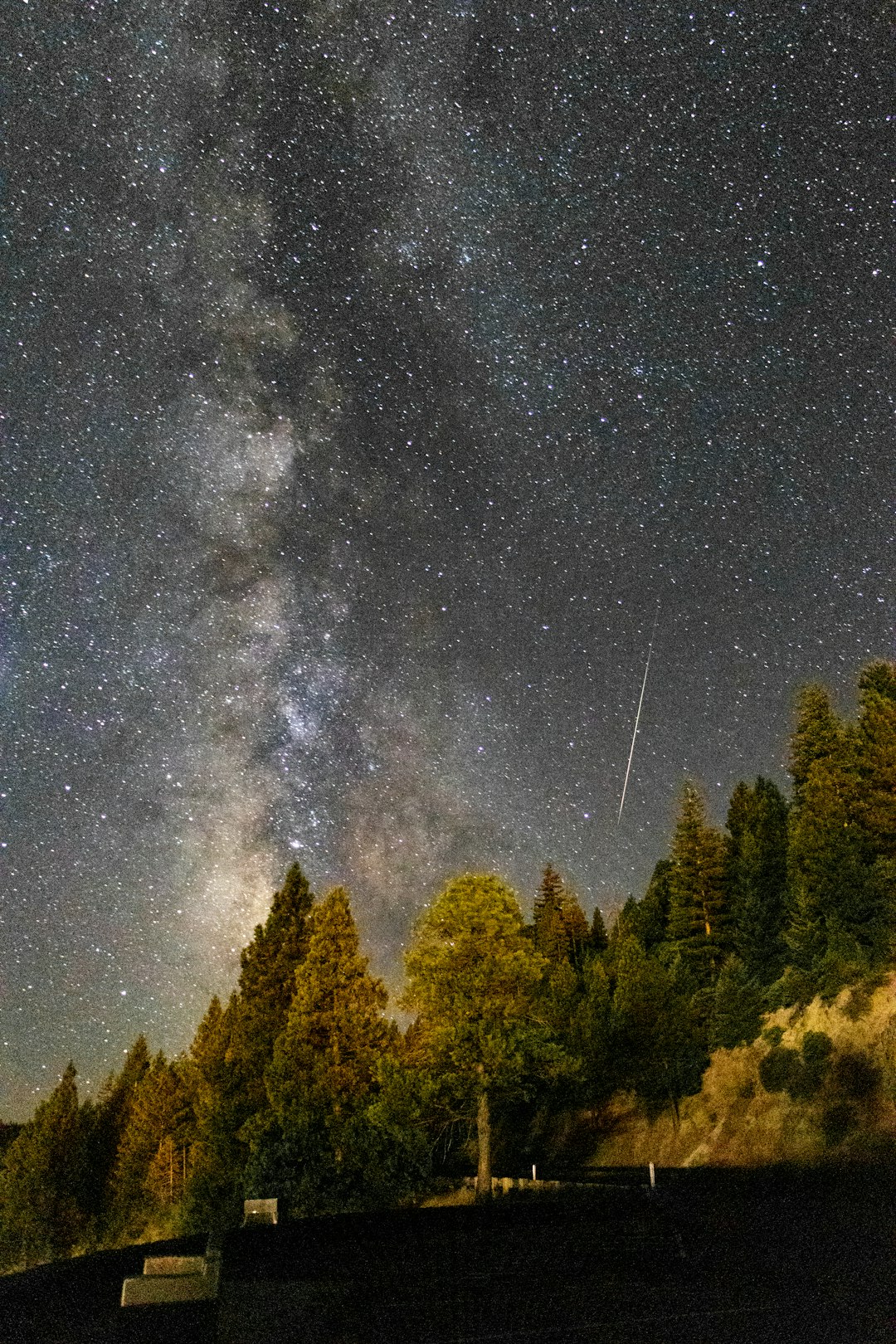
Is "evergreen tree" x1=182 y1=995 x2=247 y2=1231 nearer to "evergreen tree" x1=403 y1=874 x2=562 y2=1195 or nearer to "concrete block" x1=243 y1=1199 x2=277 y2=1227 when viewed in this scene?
"evergreen tree" x1=403 y1=874 x2=562 y2=1195

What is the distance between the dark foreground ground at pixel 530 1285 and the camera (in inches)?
355

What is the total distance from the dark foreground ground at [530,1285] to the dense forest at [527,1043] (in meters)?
9.53

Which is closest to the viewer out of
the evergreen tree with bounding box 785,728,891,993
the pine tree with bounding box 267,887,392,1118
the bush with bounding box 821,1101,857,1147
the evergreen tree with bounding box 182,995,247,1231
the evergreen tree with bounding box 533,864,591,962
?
the pine tree with bounding box 267,887,392,1118

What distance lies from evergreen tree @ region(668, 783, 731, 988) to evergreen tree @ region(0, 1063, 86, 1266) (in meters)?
40.5

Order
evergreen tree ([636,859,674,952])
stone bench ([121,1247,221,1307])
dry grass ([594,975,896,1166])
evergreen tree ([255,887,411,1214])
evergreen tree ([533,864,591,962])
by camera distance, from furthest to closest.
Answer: evergreen tree ([533,864,591,962]) < evergreen tree ([636,859,674,952]) < dry grass ([594,975,896,1166]) < evergreen tree ([255,887,411,1214]) < stone bench ([121,1247,221,1307])

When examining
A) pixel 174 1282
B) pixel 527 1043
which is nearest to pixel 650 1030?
pixel 527 1043

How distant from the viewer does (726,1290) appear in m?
9.81

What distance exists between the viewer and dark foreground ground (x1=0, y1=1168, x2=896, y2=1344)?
902 centimetres

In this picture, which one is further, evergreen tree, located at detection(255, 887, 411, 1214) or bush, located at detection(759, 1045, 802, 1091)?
bush, located at detection(759, 1045, 802, 1091)

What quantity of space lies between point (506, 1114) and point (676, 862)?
19.1 meters

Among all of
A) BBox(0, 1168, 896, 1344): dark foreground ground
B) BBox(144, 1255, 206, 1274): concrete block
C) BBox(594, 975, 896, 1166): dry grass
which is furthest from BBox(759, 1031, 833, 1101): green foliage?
BBox(144, 1255, 206, 1274): concrete block

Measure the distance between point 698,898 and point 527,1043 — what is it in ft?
106

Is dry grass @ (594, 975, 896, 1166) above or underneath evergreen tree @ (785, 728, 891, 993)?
underneath

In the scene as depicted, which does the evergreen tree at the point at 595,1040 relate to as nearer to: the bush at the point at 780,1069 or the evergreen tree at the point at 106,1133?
the bush at the point at 780,1069
